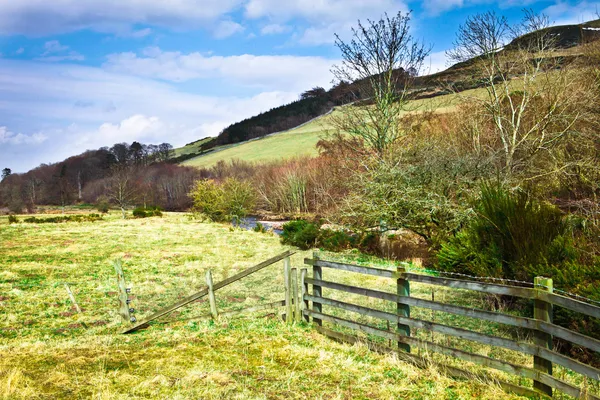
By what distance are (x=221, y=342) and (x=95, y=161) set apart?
464 ft

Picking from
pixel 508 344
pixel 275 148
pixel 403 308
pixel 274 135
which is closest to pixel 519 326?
pixel 508 344

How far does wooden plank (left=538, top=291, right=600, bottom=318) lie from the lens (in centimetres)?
450

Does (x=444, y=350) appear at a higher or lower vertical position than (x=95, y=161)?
lower

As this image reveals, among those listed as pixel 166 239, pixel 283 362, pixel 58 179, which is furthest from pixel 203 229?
pixel 58 179

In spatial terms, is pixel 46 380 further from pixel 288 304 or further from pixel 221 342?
pixel 288 304

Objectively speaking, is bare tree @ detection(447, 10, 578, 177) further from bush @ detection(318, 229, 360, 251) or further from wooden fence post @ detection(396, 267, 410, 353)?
wooden fence post @ detection(396, 267, 410, 353)

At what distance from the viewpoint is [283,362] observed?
6512 mm

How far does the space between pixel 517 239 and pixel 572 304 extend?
567 centimetres

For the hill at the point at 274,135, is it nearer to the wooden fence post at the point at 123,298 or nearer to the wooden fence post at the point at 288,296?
the wooden fence post at the point at 123,298

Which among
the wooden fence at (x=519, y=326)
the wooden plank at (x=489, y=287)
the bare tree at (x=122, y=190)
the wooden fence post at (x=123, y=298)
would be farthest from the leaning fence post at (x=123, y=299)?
the bare tree at (x=122, y=190)

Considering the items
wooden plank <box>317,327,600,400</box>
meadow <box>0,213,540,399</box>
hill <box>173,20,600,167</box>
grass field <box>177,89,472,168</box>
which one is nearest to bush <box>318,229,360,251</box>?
meadow <box>0,213,540,399</box>

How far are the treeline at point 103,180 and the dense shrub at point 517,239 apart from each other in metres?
68.1

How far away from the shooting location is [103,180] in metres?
116

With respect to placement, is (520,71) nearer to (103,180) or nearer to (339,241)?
(339,241)
